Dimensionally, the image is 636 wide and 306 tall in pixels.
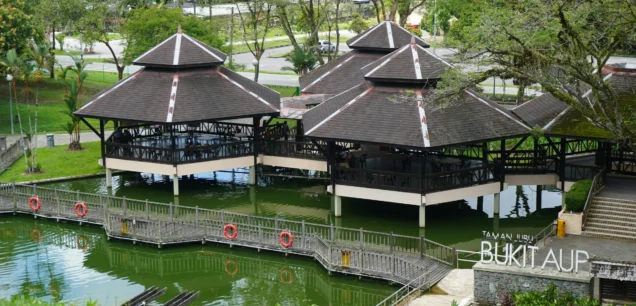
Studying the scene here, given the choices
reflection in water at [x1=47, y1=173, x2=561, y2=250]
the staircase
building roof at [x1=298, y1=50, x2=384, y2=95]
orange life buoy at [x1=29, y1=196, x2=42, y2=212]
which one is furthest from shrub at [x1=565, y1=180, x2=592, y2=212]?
orange life buoy at [x1=29, y1=196, x2=42, y2=212]

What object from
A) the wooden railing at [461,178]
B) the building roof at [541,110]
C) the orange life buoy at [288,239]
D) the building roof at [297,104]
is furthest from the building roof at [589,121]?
the building roof at [297,104]

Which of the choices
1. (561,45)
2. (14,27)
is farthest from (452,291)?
(14,27)

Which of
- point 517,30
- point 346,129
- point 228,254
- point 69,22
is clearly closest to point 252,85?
point 346,129

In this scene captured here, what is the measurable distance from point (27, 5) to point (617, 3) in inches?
2019

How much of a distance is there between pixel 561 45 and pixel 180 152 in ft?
66.2

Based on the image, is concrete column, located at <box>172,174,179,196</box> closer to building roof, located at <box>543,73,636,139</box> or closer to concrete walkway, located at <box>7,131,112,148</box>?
concrete walkway, located at <box>7,131,112,148</box>

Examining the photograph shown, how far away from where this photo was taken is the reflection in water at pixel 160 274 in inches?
1448

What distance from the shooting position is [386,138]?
140 feet

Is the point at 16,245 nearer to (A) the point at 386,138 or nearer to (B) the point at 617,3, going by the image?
(A) the point at 386,138

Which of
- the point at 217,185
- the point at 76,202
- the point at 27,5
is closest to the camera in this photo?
the point at 76,202

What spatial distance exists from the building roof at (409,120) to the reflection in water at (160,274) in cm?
648

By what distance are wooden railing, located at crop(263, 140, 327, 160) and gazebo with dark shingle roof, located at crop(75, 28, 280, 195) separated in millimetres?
709

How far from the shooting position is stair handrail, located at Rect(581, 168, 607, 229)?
3997 cm

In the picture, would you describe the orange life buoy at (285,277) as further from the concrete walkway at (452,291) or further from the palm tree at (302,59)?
the palm tree at (302,59)
